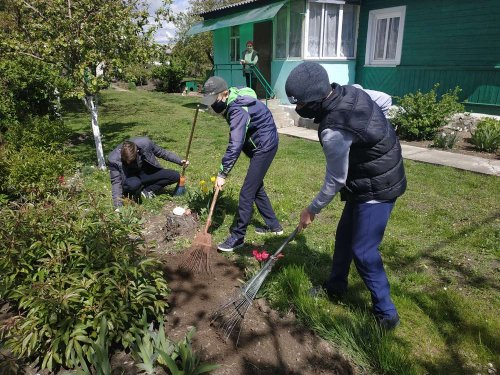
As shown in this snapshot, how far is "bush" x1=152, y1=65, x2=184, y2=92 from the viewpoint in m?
20.8

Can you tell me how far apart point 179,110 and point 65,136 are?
25.4ft

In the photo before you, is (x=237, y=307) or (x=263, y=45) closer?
(x=237, y=307)

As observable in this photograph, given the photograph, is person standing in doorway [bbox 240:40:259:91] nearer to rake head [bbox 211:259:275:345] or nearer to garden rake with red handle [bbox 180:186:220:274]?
garden rake with red handle [bbox 180:186:220:274]

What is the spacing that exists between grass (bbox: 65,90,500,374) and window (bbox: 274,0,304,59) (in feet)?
16.4

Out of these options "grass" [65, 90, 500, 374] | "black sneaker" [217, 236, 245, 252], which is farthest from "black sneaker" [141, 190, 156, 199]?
"black sneaker" [217, 236, 245, 252]

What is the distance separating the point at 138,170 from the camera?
4.92 m

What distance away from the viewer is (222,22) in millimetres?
12547

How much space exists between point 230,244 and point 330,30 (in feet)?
29.4

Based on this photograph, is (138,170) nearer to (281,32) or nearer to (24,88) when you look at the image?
(24,88)

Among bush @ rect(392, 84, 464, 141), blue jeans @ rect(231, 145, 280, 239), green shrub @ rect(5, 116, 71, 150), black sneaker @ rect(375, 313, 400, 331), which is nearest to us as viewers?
black sneaker @ rect(375, 313, 400, 331)

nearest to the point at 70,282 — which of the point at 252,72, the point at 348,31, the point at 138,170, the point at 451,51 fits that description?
the point at 138,170

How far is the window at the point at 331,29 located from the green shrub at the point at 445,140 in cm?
446

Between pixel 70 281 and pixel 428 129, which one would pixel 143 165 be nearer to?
pixel 70 281

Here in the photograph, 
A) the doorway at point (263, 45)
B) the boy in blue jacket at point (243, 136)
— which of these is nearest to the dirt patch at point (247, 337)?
the boy in blue jacket at point (243, 136)
